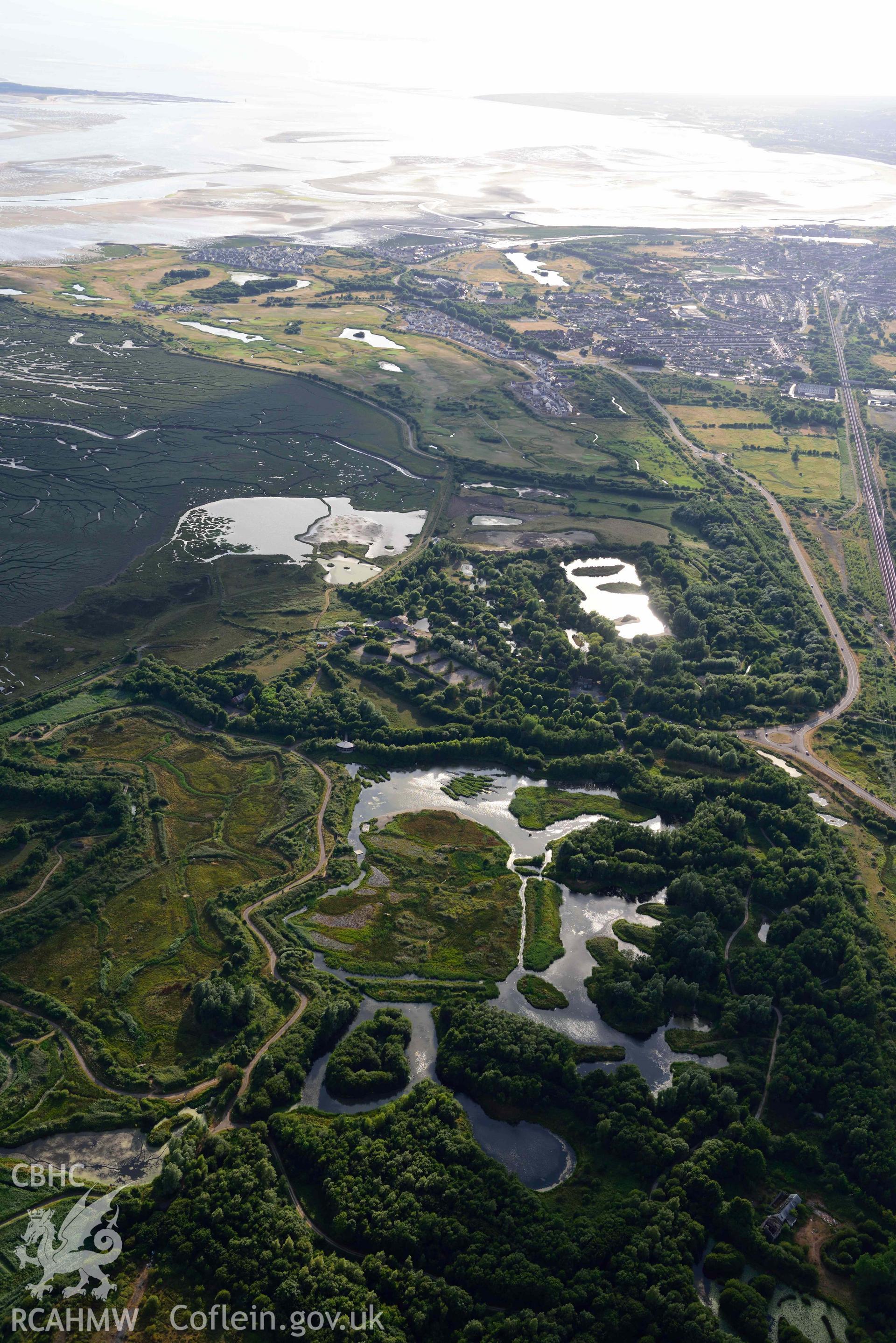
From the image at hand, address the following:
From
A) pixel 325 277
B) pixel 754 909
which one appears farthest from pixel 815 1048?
pixel 325 277

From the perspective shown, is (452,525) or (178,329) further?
(178,329)

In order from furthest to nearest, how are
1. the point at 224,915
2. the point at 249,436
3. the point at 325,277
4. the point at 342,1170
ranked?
1. the point at 325,277
2. the point at 249,436
3. the point at 224,915
4. the point at 342,1170

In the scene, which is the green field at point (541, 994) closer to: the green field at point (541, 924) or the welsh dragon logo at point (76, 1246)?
the green field at point (541, 924)

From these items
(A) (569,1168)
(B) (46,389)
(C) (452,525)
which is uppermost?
(B) (46,389)

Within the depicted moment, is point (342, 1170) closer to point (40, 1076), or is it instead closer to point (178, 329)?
point (40, 1076)

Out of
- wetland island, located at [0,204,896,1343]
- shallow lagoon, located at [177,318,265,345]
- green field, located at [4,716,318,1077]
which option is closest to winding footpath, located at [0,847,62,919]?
wetland island, located at [0,204,896,1343]
